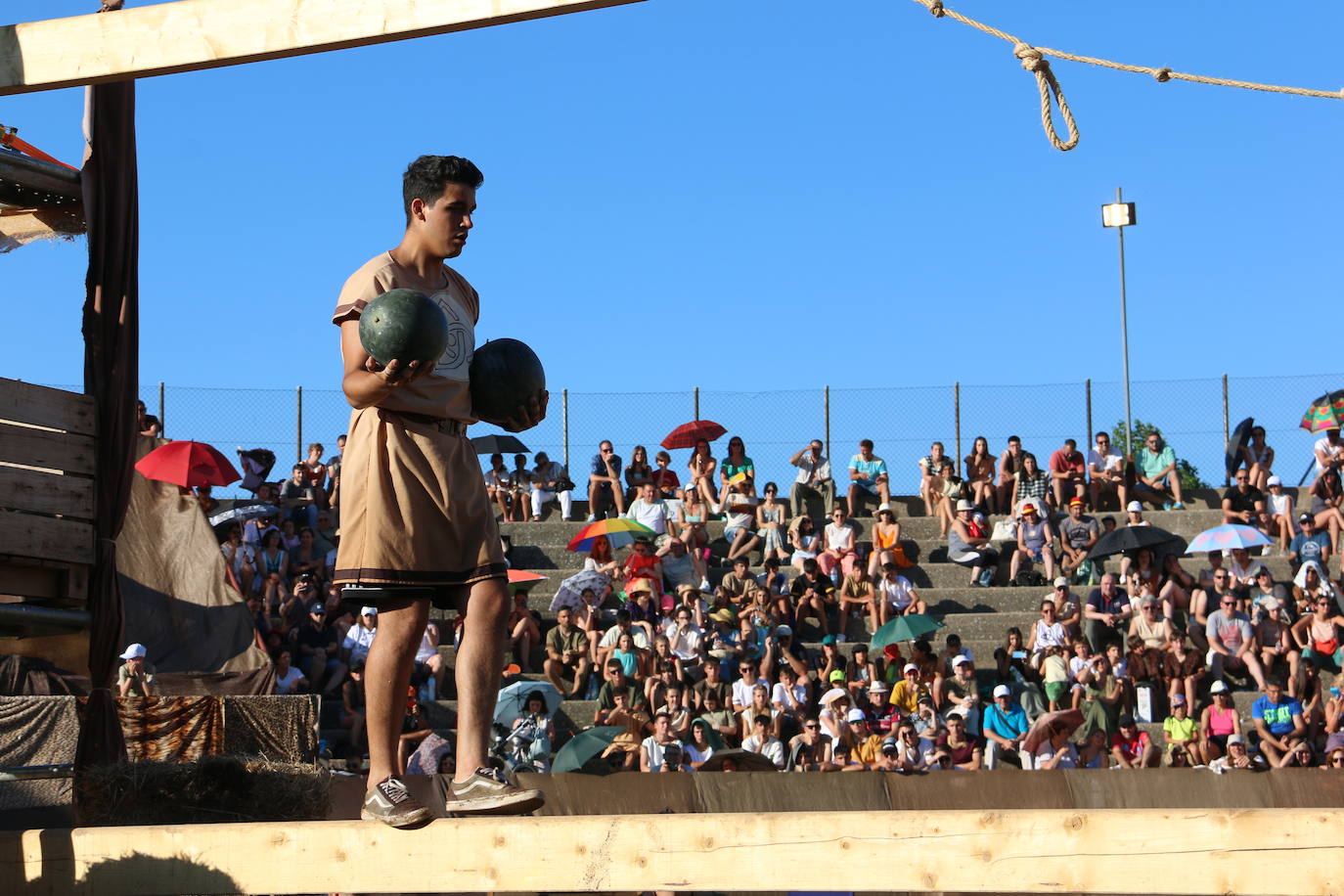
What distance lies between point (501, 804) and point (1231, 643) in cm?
1297

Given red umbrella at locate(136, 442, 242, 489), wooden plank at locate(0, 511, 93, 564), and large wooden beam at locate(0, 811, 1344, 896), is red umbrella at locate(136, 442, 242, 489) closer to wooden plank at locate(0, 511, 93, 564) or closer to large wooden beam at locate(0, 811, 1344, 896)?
wooden plank at locate(0, 511, 93, 564)

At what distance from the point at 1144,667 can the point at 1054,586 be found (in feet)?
8.51

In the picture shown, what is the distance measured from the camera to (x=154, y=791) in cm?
632

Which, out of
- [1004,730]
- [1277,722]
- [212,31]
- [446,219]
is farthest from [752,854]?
[1277,722]

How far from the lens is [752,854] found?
432cm

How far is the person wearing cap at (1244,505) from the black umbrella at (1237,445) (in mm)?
154

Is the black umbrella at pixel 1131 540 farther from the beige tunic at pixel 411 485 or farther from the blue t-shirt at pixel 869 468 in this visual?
the beige tunic at pixel 411 485

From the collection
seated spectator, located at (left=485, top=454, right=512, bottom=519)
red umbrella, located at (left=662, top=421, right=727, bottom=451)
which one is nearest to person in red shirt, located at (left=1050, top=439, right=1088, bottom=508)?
red umbrella, located at (left=662, top=421, right=727, bottom=451)

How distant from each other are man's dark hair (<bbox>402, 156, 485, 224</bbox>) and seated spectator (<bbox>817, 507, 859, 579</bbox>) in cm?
1374

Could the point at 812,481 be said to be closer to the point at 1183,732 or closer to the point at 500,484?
the point at 500,484

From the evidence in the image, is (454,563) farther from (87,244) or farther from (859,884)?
(87,244)

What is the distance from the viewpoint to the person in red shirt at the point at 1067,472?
68.1ft

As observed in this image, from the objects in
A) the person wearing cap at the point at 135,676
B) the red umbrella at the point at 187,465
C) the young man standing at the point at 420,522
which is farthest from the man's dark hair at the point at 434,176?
the red umbrella at the point at 187,465

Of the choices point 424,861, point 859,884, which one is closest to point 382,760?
point 424,861
